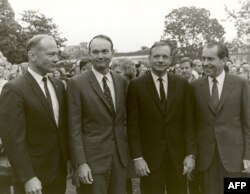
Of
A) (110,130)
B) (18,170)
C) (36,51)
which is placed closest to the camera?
(18,170)

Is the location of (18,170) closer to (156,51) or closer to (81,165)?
(81,165)

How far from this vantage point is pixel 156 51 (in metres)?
5.31

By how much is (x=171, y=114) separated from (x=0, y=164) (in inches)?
91.2

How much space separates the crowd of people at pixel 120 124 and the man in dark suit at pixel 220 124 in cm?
1

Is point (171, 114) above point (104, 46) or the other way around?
the other way around

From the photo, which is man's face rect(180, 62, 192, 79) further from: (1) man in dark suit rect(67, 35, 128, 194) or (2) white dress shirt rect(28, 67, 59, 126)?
(2) white dress shirt rect(28, 67, 59, 126)

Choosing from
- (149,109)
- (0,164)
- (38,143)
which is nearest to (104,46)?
(149,109)

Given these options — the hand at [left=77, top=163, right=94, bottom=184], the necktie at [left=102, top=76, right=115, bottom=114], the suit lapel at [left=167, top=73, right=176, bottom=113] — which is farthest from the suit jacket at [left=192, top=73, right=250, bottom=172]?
the hand at [left=77, top=163, right=94, bottom=184]

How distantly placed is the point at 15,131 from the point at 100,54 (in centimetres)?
133

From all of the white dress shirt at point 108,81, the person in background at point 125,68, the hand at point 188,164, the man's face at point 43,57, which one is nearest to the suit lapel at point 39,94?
the man's face at point 43,57

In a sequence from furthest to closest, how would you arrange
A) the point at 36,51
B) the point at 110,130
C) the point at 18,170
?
the point at 110,130
the point at 36,51
the point at 18,170

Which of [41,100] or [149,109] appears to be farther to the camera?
[149,109]

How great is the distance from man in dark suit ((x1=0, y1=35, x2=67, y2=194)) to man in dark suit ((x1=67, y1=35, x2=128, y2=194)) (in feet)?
0.55

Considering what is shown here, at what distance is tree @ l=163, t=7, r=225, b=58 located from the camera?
63125mm
